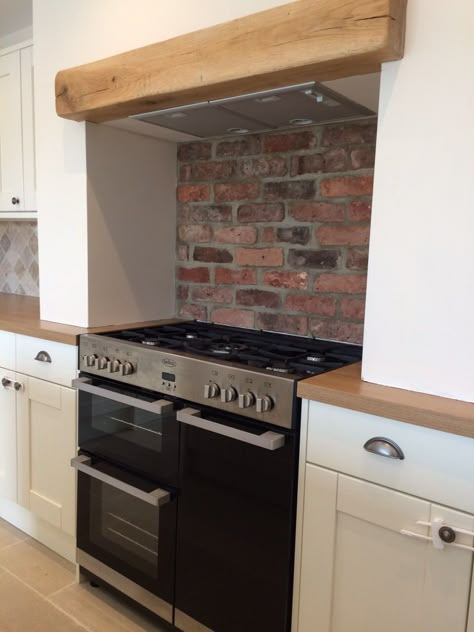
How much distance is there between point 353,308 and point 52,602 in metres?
1.46

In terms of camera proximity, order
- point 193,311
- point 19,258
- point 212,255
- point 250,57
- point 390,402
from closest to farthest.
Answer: point 390,402 → point 250,57 → point 212,255 → point 193,311 → point 19,258

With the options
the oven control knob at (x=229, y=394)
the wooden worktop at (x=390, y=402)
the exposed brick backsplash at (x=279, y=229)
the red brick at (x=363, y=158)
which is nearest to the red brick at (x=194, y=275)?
the exposed brick backsplash at (x=279, y=229)

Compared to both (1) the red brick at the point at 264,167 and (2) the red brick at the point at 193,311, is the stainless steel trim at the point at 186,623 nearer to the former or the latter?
(2) the red brick at the point at 193,311

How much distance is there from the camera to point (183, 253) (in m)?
2.32

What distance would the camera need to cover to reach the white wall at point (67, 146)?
1.75 meters

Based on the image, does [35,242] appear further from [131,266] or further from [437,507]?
[437,507]

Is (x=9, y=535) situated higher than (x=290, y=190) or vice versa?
(x=290, y=190)

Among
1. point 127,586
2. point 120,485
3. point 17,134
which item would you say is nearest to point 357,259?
point 120,485

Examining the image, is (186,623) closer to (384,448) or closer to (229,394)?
(229,394)

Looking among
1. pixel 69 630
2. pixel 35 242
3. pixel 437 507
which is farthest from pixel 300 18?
pixel 35 242

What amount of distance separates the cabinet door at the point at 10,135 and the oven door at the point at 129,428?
4.17 feet

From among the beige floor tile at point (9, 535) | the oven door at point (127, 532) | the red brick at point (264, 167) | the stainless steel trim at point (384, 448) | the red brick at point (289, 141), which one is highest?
the red brick at point (289, 141)

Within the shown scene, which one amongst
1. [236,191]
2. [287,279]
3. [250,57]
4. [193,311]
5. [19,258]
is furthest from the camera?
[19,258]

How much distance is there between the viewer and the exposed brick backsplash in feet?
5.90
